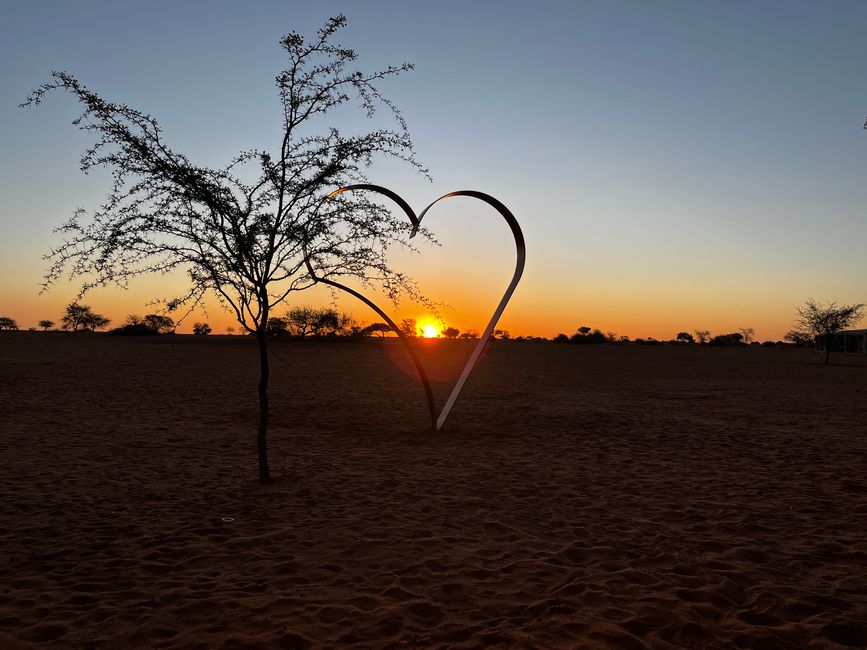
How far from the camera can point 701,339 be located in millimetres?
134500

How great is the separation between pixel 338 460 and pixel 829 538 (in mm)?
8416

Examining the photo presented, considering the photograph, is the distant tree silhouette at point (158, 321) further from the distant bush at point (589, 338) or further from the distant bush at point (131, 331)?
the distant bush at point (589, 338)

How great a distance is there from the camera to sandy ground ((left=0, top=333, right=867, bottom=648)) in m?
5.12

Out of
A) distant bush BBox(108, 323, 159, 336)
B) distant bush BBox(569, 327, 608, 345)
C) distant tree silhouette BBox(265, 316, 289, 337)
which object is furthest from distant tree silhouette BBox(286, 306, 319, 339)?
distant bush BBox(569, 327, 608, 345)

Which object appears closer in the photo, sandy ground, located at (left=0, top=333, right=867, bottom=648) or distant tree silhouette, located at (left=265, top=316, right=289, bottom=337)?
sandy ground, located at (left=0, top=333, right=867, bottom=648)

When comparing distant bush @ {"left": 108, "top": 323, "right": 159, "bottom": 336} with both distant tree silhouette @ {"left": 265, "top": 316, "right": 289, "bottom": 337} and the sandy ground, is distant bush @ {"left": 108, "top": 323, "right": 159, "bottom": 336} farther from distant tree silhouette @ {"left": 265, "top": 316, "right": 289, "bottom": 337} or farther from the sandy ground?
the sandy ground

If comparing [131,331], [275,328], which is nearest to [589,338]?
[131,331]

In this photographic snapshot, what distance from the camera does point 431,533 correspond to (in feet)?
24.8

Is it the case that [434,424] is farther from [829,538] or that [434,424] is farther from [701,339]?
[701,339]

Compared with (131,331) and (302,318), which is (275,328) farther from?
(131,331)

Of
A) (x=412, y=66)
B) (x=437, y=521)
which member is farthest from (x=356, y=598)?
(x=412, y=66)

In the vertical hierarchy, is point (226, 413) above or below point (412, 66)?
below

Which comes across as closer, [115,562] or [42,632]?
[42,632]

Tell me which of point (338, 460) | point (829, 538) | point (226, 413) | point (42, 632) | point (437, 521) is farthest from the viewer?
point (226, 413)
